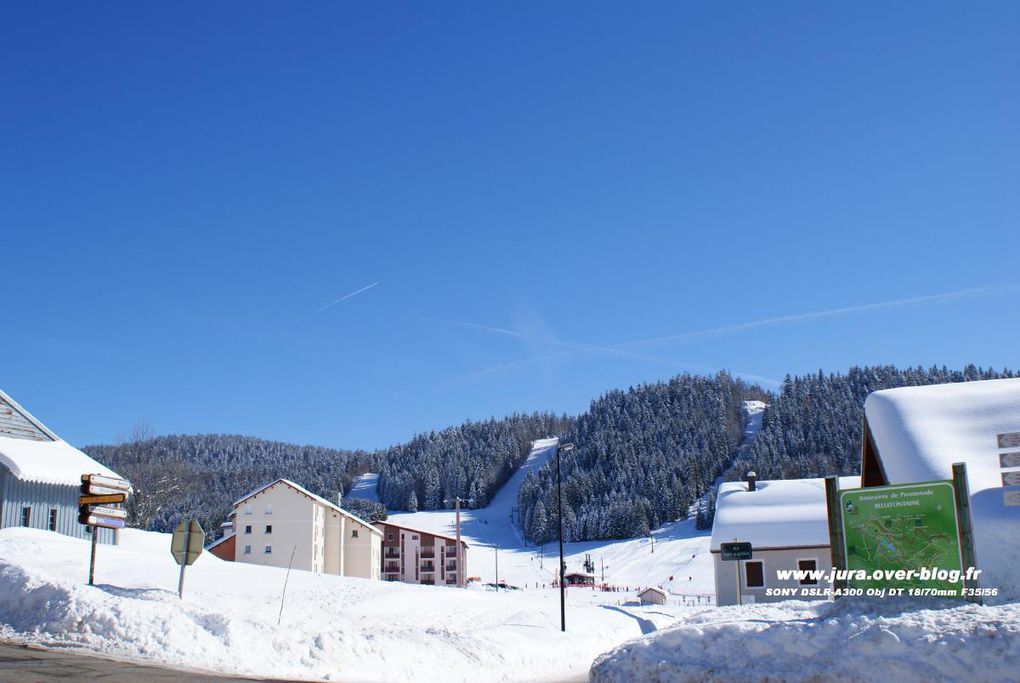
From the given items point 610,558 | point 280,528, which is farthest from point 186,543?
point 610,558

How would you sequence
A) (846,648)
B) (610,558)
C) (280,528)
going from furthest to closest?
(610,558), (280,528), (846,648)

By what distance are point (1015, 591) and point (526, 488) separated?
527 feet

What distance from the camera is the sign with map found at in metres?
14.4

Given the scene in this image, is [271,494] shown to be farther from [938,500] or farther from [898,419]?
[938,500]

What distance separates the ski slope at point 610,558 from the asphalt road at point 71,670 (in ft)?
259

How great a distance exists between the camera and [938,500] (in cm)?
1471

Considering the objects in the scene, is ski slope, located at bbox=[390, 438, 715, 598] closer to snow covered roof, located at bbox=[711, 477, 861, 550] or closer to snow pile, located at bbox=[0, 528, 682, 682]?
snow covered roof, located at bbox=[711, 477, 861, 550]

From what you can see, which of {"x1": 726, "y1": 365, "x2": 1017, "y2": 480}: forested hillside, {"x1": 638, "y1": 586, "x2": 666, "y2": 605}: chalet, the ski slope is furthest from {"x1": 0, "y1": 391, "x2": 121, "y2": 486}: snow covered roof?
{"x1": 726, "y1": 365, "x2": 1017, "y2": 480}: forested hillside

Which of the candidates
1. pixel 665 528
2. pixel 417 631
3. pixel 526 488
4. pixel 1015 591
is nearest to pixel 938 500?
pixel 1015 591

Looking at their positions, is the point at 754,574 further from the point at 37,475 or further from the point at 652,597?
the point at 37,475

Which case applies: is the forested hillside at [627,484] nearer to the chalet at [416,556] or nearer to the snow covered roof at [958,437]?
the chalet at [416,556]

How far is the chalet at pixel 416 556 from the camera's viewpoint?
91.4 metres

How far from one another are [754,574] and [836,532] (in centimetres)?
2535

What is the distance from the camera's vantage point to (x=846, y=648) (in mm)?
12594
